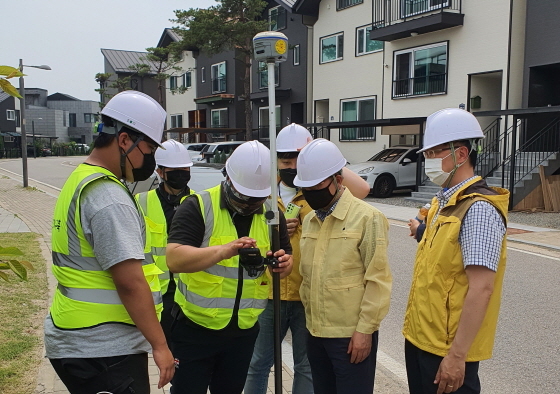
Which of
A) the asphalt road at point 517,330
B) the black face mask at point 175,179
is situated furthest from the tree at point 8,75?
the asphalt road at point 517,330

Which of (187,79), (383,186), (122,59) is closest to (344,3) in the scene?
(383,186)

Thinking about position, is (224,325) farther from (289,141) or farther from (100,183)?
(289,141)

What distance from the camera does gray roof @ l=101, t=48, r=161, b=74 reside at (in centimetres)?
5447

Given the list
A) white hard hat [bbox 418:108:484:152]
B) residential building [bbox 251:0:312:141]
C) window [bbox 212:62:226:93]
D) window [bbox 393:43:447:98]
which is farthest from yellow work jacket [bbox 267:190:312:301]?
window [bbox 212:62:226:93]

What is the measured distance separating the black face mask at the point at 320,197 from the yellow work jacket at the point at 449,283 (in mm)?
620

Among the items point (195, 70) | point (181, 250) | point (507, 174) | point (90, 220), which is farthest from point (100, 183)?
point (195, 70)

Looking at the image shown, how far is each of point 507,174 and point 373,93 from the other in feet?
29.9

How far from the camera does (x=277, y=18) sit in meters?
30.4

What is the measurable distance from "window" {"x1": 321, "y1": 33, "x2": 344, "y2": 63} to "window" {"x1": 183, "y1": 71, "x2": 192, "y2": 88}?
721 inches

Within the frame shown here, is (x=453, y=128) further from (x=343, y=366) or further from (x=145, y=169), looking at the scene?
(x=145, y=169)

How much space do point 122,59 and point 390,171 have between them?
150ft

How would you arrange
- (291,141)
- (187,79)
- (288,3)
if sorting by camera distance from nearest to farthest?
(291,141)
(288,3)
(187,79)

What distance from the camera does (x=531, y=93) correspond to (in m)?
16.9

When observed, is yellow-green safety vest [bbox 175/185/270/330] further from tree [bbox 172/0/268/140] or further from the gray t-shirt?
tree [bbox 172/0/268/140]
